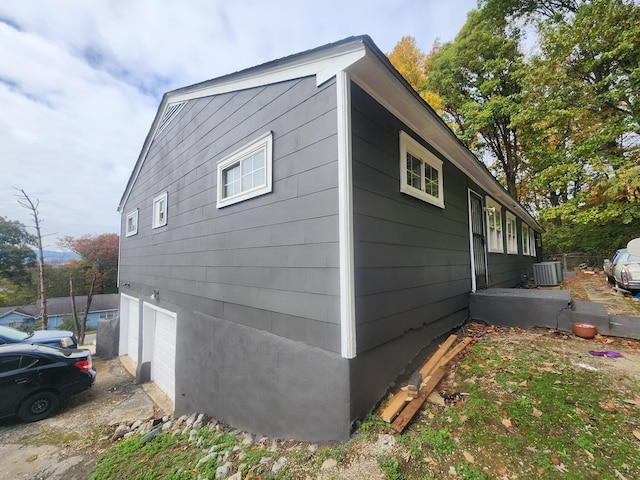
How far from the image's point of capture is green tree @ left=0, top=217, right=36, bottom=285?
84.5 ft

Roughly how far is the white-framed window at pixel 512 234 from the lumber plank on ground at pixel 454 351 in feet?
20.4

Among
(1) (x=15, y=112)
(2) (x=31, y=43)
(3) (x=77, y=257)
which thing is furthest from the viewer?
(3) (x=77, y=257)

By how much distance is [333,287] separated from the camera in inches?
101

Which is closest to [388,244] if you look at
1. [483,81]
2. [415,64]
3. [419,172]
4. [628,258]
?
[419,172]

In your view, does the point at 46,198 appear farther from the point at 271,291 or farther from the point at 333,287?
the point at 333,287

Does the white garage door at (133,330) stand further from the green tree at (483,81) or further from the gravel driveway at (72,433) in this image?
the green tree at (483,81)

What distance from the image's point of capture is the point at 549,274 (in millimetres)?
9273

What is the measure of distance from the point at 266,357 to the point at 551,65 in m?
14.3

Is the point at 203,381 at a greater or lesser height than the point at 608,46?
lesser

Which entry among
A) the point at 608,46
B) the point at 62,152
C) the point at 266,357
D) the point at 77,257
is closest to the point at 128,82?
the point at 266,357

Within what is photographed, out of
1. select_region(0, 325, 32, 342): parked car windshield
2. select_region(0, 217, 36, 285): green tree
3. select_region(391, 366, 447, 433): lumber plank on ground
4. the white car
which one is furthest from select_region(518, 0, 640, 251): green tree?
select_region(0, 217, 36, 285): green tree

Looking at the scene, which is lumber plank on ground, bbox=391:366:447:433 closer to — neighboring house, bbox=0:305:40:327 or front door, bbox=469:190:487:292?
front door, bbox=469:190:487:292

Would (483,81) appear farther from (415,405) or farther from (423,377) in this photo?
(415,405)

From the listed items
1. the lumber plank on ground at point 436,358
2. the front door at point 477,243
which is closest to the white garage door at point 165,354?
the lumber plank on ground at point 436,358
